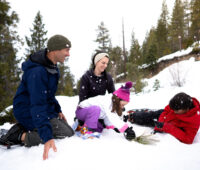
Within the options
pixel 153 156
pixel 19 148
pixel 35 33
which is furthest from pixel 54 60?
pixel 35 33

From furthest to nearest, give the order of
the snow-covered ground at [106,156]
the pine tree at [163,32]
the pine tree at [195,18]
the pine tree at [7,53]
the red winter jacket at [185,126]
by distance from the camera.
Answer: the pine tree at [163,32] → the pine tree at [195,18] → the pine tree at [7,53] → the red winter jacket at [185,126] → the snow-covered ground at [106,156]

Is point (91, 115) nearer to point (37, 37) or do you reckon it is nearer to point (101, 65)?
point (101, 65)

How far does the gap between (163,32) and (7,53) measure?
26830mm

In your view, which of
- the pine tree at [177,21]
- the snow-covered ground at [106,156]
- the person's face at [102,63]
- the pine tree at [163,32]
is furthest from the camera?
the pine tree at [163,32]

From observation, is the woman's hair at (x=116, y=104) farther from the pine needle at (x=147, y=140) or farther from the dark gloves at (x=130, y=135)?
the pine needle at (x=147, y=140)

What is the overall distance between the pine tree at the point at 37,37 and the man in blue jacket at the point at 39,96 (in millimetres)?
14520

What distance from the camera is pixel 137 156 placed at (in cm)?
148

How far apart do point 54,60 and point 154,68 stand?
19.7 metres

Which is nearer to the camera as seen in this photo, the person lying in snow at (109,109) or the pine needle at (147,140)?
A: the pine needle at (147,140)

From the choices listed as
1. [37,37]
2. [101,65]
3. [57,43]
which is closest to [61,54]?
[57,43]

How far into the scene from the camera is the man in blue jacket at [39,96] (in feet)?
4.86

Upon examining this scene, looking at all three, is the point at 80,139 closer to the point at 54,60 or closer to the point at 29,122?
the point at 29,122

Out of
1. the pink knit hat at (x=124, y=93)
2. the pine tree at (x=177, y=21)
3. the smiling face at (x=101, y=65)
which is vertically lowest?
the pink knit hat at (x=124, y=93)

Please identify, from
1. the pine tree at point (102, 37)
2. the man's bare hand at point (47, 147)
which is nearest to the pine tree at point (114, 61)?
the pine tree at point (102, 37)
